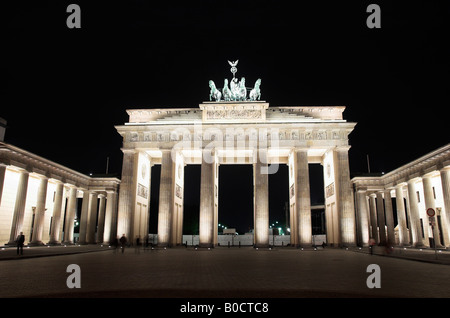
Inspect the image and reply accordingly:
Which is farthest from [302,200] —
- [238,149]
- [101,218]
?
[101,218]

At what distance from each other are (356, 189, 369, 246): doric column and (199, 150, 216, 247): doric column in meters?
19.9

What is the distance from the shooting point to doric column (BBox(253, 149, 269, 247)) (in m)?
39.9

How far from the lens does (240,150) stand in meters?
44.0

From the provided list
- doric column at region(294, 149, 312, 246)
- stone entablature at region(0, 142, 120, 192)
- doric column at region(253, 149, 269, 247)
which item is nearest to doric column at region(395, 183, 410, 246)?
doric column at region(294, 149, 312, 246)

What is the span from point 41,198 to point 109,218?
36.3 feet

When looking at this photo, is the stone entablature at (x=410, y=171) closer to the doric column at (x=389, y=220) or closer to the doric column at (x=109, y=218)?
the doric column at (x=389, y=220)

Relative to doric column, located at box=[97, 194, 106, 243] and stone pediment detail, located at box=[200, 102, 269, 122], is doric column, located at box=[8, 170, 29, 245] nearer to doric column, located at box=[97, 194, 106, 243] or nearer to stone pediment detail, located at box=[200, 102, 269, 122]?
doric column, located at box=[97, 194, 106, 243]

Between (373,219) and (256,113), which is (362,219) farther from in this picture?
(256,113)

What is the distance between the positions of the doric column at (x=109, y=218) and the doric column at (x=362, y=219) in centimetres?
3477

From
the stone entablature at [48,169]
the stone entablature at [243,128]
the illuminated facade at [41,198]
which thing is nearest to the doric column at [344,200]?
the stone entablature at [243,128]

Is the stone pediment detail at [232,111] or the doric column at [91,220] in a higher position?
the stone pediment detail at [232,111]

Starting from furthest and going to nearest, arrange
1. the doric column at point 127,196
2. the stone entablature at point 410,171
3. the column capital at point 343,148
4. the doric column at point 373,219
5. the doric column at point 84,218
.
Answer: the doric column at point 373,219 < the doric column at point 84,218 < the column capital at point 343,148 < the doric column at point 127,196 < the stone entablature at point 410,171

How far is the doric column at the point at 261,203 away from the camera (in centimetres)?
3994
